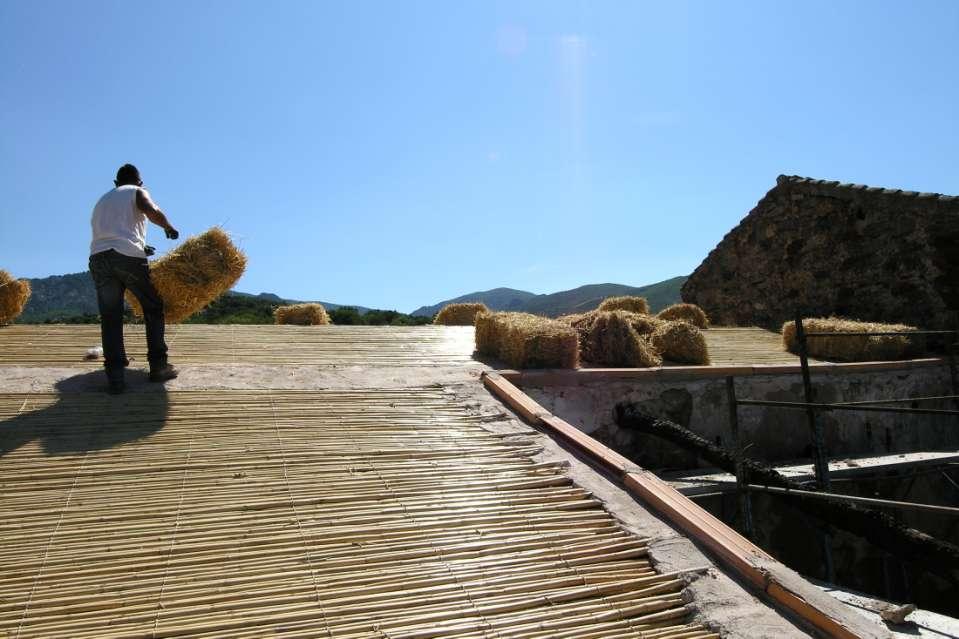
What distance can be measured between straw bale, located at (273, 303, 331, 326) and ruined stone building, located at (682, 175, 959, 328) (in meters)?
7.79

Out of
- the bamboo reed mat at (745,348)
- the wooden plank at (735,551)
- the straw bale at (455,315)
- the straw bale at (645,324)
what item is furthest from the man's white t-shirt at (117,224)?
the straw bale at (455,315)

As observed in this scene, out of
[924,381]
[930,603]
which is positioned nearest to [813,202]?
[924,381]

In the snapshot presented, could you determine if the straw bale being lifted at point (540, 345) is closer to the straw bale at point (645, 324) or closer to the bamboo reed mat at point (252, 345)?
the bamboo reed mat at point (252, 345)

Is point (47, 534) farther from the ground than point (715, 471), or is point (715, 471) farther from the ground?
point (47, 534)

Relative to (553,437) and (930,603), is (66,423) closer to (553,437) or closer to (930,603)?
(553,437)

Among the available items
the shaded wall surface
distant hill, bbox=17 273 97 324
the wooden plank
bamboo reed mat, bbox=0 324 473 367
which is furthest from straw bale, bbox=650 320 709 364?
distant hill, bbox=17 273 97 324

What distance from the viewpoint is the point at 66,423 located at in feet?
10.9

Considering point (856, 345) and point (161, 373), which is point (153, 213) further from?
point (856, 345)

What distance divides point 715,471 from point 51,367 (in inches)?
208

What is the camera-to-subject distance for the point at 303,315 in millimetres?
9070

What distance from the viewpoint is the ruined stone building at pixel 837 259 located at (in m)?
8.79

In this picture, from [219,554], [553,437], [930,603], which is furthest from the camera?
[930,603]

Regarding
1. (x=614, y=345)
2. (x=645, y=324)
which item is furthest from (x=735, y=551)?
(x=645, y=324)

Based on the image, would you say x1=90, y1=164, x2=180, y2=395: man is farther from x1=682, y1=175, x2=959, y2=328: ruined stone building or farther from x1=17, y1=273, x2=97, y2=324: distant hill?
x1=17, y1=273, x2=97, y2=324: distant hill
